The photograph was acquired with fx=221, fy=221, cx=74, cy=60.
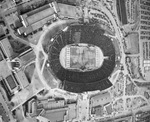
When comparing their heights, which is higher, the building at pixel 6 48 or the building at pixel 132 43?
the building at pixel 6 48

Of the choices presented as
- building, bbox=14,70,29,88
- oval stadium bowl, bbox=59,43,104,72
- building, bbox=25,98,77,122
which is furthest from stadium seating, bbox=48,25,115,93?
building, bbox=14,70,29,88

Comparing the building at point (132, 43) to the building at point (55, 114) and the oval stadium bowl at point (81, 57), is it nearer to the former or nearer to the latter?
the oval stadium bowl at point (81, 57)

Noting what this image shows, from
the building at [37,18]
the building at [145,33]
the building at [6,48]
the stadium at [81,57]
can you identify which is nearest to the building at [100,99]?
the stadium at [81,57]

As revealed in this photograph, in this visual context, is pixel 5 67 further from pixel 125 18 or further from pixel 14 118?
pixel 125 18

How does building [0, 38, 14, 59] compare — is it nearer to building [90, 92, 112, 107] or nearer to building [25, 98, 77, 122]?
building [25, 98, 77, 122]

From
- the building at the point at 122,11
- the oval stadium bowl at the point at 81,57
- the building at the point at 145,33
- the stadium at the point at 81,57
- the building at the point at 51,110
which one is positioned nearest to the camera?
the building at the point at 51,110

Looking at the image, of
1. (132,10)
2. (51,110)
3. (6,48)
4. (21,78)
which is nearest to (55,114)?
(51,110)

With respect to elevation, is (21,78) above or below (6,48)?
below

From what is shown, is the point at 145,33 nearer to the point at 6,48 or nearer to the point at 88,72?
the point at 88,72

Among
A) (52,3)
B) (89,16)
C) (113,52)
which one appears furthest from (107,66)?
(52,3)

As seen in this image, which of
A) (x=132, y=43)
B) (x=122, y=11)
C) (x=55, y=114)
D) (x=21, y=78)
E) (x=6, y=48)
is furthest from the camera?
(x=132, y=43)
